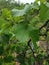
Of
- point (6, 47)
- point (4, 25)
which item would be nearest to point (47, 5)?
point (4, 25)

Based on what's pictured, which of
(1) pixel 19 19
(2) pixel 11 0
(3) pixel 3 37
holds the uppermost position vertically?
(1) pixel 19 19

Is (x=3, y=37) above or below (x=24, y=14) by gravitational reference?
below

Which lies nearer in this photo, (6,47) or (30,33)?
(30,33)

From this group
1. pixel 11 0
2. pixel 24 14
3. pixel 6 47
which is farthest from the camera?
pixel 11 0

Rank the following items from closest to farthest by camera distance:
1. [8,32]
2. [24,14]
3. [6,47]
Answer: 1. [24,14]
2. [8,32]
3. [6,47]

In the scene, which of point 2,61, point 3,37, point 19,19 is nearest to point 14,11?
point 19,19

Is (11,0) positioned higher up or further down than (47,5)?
further down

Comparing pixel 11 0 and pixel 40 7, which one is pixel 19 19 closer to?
pixel 40 7

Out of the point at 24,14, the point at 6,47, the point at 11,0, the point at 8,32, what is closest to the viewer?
the point at 24,14

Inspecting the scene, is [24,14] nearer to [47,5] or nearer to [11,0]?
[47,5]
